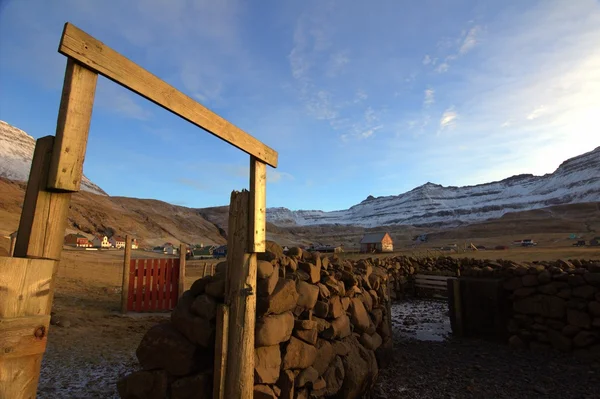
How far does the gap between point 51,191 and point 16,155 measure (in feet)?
554

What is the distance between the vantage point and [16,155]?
131000mm

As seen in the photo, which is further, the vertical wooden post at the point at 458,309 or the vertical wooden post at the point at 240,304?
the vertical wooden post at the point at 458,309

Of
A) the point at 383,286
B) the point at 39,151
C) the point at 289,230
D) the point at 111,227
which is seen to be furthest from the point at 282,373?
the point at 289,230

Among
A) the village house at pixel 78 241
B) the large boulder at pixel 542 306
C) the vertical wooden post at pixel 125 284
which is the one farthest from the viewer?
the village house at pixel 78 241

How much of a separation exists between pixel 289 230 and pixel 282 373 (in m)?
117

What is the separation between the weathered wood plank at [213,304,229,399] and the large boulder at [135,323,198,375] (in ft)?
1.19

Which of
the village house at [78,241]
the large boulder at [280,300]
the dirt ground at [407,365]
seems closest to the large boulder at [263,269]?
the large boulder at [280,300]

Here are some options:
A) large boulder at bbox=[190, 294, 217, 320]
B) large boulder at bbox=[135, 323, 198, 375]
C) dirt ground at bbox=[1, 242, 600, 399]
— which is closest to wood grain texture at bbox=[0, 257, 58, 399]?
large boulder at bbox=[135, 323, 198, 375]

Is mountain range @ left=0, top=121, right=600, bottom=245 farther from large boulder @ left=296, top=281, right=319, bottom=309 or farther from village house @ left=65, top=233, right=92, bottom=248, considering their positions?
large boulder @ left=296, top=281, right=319, bottom=309

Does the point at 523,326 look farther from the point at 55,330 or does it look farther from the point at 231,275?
the point at 55,330

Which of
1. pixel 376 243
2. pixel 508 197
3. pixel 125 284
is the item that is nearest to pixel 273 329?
pixel 125 284

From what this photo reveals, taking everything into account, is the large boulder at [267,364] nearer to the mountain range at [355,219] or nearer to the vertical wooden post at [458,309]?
the vertical wooden post at [458,309]

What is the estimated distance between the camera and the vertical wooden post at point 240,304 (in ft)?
11.5

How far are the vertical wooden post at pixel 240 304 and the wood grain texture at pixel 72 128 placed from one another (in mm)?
1854
